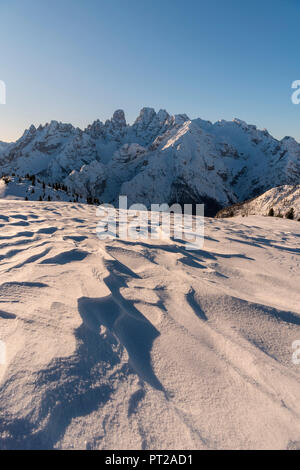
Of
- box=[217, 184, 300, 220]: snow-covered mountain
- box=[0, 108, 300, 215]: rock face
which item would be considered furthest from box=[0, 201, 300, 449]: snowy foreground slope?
box=[0, 108, 300, 215]: rock face

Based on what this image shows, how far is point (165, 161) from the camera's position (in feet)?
404

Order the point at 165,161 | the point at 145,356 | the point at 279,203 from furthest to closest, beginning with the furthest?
the point at 165,161, the point at 279,203, the point at 145,356

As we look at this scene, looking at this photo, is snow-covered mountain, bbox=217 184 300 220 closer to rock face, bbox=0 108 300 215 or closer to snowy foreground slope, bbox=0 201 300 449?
snowy foreground slope, bbox=0 201 300 449

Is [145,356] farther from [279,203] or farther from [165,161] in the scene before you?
[165,161]

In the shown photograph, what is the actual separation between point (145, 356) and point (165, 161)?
128463 millimetres

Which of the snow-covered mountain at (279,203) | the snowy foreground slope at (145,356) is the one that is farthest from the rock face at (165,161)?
the snowy foreground slope at (145,356)

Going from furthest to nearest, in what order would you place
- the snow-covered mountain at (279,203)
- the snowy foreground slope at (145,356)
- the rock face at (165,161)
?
the rock face at (165,161) → the snow-covered mountain at (279,203) → the snowy foreground slope at (145,356)

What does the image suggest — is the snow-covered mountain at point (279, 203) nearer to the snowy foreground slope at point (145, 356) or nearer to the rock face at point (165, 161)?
the snowy foreground slope at point (145, 356)

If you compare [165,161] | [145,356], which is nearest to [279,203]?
[145,356]

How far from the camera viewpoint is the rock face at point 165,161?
4697 inches

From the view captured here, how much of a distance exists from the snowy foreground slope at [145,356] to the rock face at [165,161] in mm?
110099

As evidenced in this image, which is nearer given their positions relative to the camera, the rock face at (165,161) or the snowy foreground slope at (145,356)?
the snowy foreground slope at (145,356)

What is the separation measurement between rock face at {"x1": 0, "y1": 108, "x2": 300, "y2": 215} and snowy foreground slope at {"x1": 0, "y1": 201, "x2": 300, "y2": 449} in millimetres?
110099

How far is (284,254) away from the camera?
4812 millimetres
